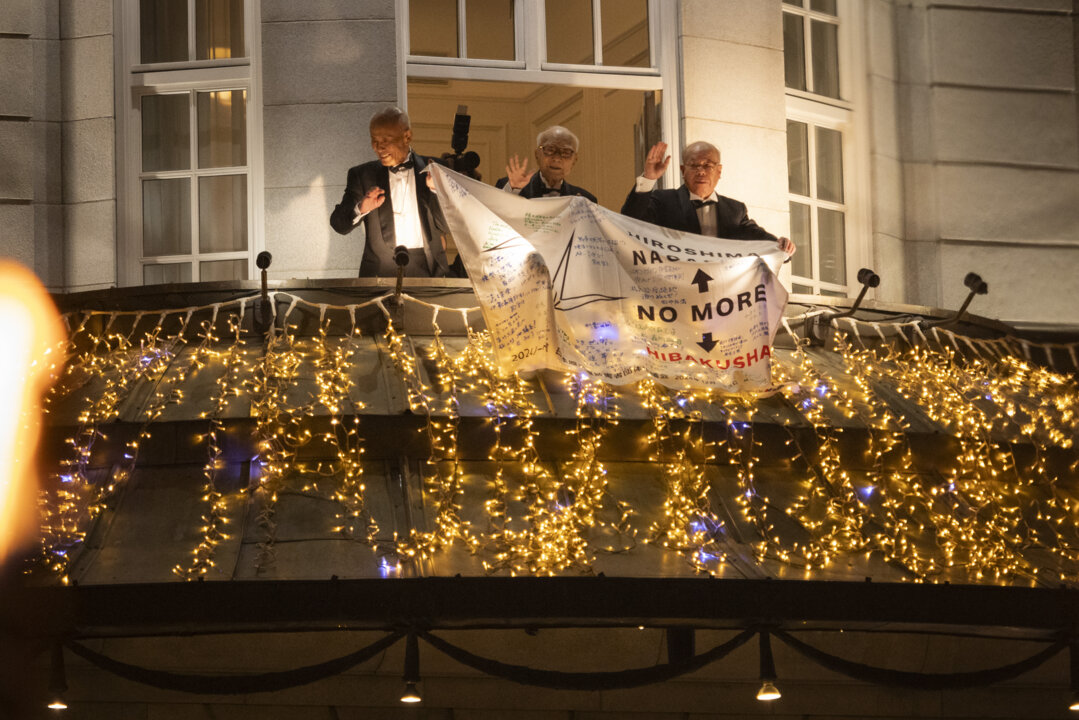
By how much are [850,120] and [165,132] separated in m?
5.52

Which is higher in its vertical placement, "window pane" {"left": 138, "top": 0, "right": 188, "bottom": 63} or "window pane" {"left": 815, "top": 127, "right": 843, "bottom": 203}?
"window pane" {"left": 138, "top": 0, "right": 188, "bottom": 63}

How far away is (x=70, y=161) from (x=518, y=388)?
408 centimetres

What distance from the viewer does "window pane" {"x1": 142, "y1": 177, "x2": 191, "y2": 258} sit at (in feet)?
37.9

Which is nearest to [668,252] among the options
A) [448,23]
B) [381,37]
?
[381,37]

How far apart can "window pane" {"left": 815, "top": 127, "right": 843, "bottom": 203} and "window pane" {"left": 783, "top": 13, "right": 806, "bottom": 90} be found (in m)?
0.44

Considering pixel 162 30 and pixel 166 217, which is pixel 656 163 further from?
pixel 162 30

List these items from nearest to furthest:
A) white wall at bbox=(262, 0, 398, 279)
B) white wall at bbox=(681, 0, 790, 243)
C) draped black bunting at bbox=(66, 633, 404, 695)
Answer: draped black bunting at bbox=(66, 633, 404, 695) → white wall at bbox=(262, 0, 398, 279) → white wall at bbox=(681, 0, 790, 243)

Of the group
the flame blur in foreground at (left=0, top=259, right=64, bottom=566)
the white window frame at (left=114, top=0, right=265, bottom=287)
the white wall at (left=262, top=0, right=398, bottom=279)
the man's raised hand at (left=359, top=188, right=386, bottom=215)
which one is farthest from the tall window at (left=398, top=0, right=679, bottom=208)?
the flame blur in foreground at (left=0, top=259, right=64, bottom=566)

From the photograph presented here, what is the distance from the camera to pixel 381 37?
11320 millimetres

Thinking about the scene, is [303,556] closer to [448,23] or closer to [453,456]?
[453,456]

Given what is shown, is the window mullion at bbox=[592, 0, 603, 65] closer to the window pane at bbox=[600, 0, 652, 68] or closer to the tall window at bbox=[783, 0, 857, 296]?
the window pane at bbox=[600, 0, 652, 68]

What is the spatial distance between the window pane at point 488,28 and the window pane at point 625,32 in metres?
1.96

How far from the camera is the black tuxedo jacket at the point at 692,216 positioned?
421 inches
